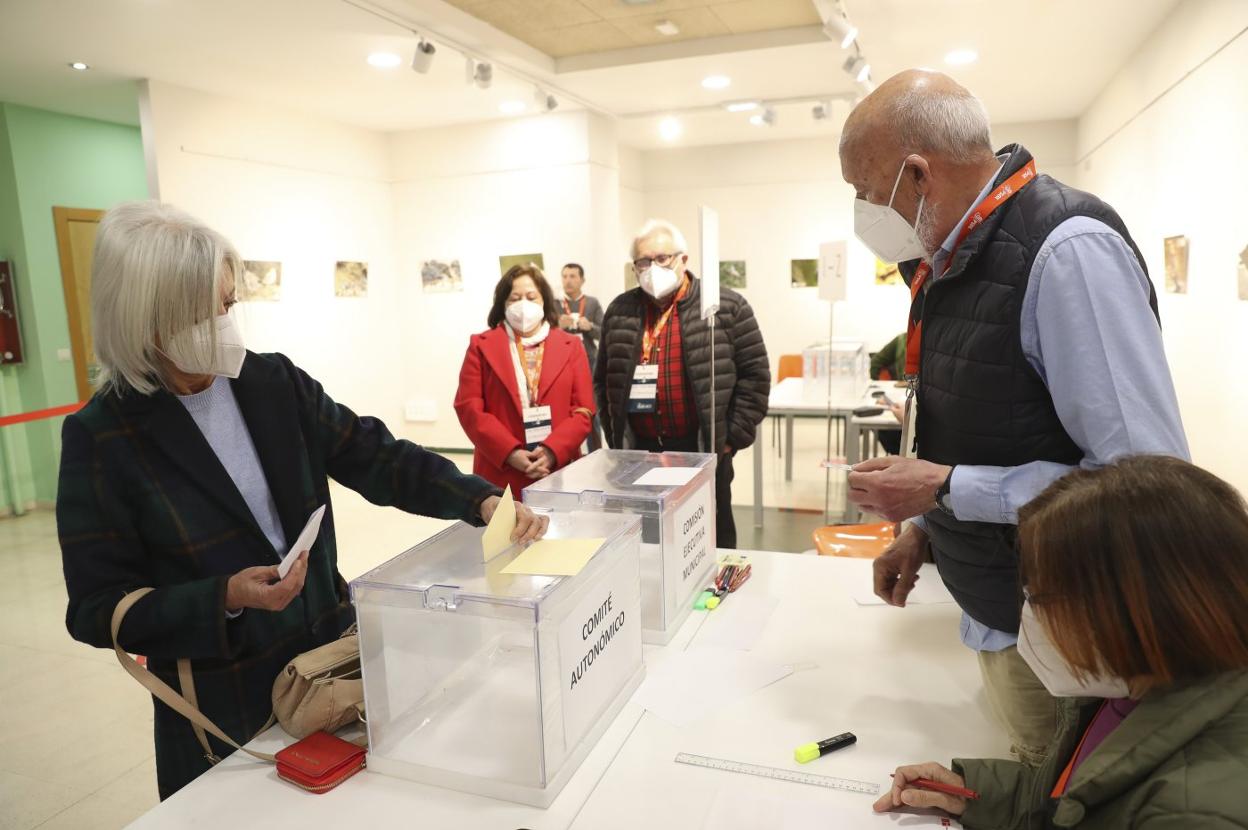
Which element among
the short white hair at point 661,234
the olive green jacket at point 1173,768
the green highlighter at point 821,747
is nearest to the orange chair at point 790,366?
the short white hair at point 661,234

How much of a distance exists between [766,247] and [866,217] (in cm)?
849

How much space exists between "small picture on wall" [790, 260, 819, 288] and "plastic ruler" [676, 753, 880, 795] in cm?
890

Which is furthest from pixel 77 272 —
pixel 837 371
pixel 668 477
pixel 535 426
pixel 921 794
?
pixel 921 794

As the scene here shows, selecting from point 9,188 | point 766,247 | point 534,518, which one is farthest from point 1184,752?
point 766,247

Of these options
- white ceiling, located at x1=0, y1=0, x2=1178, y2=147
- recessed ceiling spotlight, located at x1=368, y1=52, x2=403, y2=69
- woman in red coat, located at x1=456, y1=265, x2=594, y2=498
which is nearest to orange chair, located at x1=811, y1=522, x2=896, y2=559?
woman in red coat, located at x1=456, y1=265, x2=594, y2=498

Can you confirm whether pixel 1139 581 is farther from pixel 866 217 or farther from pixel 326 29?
pixel 326 29

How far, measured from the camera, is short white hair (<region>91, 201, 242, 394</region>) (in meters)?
1.32

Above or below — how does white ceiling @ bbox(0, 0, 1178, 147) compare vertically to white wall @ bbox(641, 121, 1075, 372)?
above

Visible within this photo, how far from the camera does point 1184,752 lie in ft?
2.73

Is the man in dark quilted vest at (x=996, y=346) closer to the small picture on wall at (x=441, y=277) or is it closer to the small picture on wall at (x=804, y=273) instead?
the small picture on wall at (x=441, y=277)

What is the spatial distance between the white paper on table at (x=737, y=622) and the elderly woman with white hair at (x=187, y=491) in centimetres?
50

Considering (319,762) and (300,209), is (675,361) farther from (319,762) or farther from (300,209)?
(300,209)

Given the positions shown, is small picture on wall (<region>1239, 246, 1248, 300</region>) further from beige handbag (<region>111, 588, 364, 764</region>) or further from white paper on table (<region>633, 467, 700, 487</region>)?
beige handbag (<region>111, 588, 364, 764</region>)

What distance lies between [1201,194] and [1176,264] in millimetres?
656
